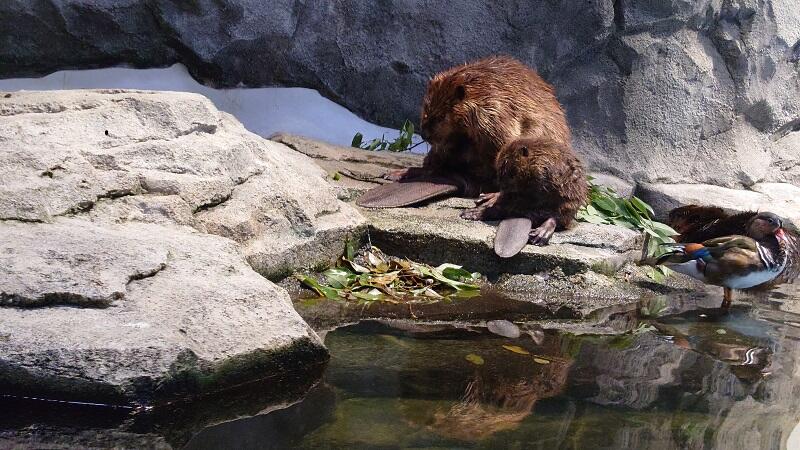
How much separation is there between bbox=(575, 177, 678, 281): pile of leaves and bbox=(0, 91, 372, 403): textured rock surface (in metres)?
1.61

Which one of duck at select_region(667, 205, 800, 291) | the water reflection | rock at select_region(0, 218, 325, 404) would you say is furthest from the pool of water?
duck at select_region(667, 205, 800, 291)

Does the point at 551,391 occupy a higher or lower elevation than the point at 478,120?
lower

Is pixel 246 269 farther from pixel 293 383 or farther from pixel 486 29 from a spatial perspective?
pixel 486 29

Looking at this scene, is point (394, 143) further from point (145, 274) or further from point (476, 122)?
point (145, 274)

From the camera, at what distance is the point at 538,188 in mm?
4840

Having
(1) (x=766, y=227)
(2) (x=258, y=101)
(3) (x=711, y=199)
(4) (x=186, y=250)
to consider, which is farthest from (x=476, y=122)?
(4) (x=186, y=250)

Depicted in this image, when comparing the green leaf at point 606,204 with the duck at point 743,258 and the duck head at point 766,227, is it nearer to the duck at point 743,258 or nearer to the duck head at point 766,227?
the duck at point 743,258

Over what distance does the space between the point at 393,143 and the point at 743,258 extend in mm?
Answer: 2947

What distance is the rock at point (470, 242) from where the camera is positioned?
4520mm

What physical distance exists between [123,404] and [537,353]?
150 centimetres

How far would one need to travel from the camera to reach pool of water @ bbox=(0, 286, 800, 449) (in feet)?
7.71

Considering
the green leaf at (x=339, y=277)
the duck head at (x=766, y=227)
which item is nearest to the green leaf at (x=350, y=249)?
the green leaf at (x=339, y=277)


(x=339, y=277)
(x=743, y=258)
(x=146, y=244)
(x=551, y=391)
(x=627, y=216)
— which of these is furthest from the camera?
(x=627, y=216)

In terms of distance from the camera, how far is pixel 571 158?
4.97 meters
